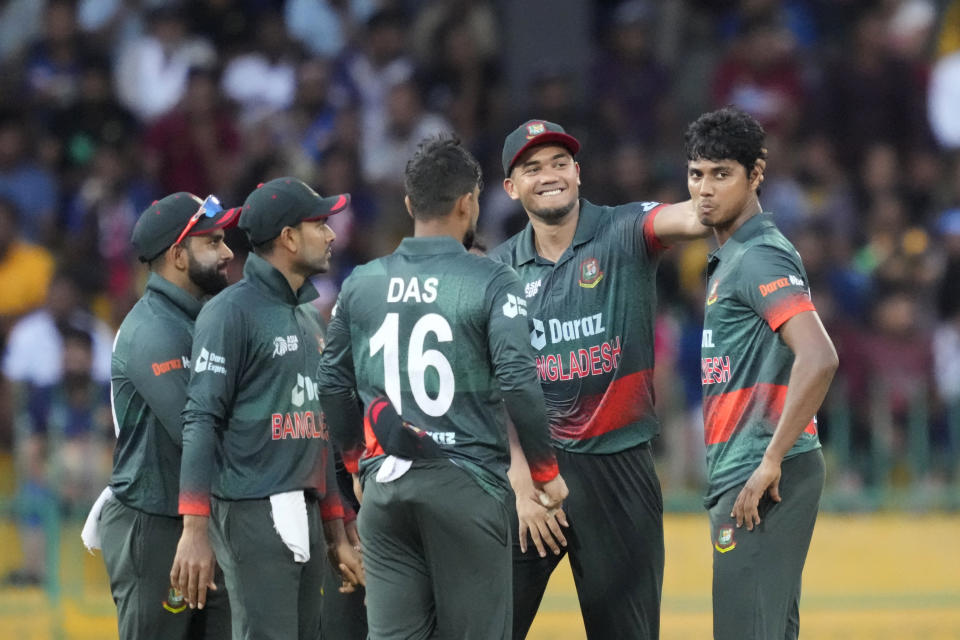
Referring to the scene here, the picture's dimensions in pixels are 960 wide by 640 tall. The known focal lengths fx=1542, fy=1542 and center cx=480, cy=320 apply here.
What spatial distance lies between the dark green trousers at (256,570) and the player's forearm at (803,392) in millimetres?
2241

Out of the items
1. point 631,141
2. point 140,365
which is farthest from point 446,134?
point 631,141

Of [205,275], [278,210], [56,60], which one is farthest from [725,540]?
[56,60]

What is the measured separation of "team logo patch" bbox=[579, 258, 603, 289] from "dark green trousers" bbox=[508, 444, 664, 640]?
32.3 inches

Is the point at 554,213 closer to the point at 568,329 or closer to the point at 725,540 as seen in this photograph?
the point at 568,329

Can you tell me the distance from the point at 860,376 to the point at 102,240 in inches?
263

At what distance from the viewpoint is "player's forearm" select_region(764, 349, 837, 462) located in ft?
20.6

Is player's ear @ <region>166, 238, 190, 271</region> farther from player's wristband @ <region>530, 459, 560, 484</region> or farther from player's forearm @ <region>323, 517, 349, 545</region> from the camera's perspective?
player's wristband @ <region>530, 459, 560, 484</region>

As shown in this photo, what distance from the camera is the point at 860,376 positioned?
1224 centimetres

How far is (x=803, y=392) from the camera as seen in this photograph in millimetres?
6289

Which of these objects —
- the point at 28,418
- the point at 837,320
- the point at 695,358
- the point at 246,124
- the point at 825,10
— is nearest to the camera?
the point at 28,418

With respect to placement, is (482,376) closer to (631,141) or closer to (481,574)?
(481,574)

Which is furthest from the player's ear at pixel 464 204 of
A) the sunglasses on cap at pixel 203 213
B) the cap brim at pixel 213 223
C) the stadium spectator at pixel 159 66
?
the stadium spectator at pixel 159 66

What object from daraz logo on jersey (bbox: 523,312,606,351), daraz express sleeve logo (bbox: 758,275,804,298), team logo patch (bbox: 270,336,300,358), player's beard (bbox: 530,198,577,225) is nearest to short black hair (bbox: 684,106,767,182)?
daraz express sleeve logo (bbox: 758,275,804,298)

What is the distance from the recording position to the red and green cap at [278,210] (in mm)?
7117
